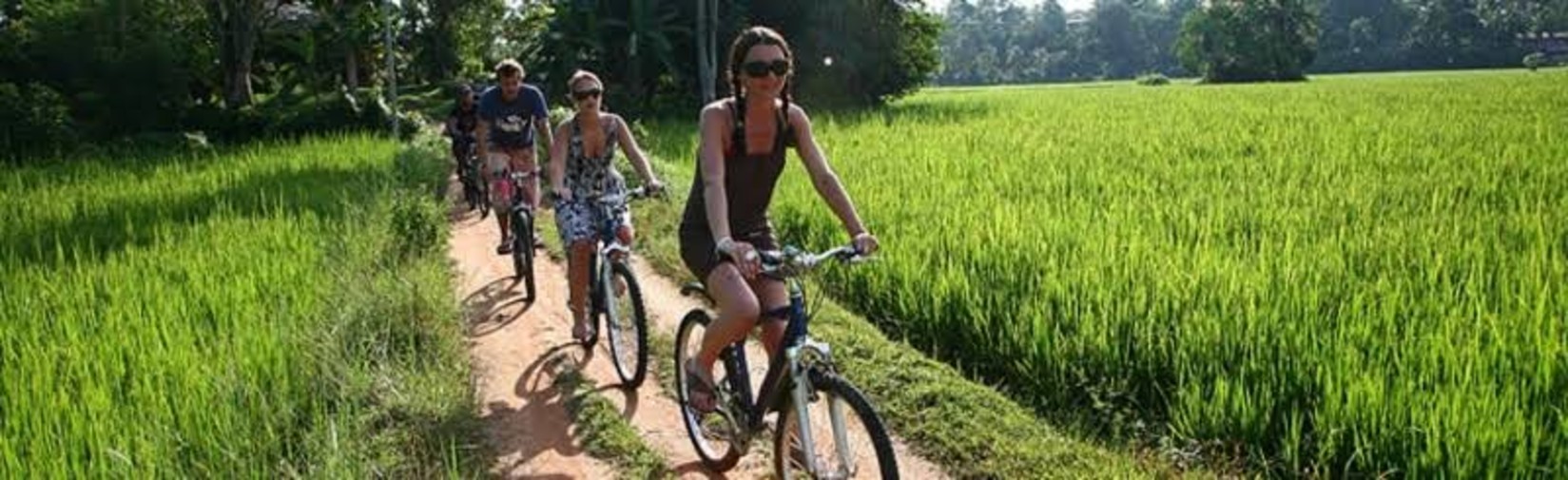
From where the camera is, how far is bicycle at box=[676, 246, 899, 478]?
9.34 feet

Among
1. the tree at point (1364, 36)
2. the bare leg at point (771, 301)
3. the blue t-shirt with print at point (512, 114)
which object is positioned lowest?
the bare leg at point (771, 301)

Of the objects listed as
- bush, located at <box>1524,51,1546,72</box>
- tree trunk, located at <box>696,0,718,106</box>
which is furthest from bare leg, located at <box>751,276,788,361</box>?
bush, located at <box>1524,51,1546,72</box>

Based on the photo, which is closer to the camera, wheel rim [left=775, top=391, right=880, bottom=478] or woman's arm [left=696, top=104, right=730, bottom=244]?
wheel rim [left=775, top=391, right=880, bottom=478]

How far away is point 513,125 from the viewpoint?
695cm

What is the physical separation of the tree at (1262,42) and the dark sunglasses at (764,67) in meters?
60.2

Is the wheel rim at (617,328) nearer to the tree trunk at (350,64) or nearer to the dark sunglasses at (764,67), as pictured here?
the dark sunglasses at (764,67)

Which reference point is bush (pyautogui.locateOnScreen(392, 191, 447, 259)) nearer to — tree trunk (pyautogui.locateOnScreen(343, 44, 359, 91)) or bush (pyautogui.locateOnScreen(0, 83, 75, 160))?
bush (pyautogui.locateOnScreen(0, 83, 75, 160))

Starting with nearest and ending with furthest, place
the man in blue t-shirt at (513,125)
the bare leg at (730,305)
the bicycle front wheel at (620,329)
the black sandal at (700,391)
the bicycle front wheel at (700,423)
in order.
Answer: the bare leg at (730,305), the black sandal at (700,391), the bicycle front wheel at (700,423), the bicycle front wheel at (620,329), the man in blue t-shirt at (513,125)

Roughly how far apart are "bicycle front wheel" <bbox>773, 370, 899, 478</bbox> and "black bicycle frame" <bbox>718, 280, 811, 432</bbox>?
0.29 feet

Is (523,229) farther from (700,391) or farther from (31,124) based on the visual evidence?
(31,124)

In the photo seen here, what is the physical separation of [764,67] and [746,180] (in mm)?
451

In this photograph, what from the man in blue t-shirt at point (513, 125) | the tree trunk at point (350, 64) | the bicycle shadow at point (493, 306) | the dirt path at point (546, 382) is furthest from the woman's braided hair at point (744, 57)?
the tree trunk at point (350, 64)

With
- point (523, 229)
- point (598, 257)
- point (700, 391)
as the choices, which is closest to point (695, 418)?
point (700, 391)

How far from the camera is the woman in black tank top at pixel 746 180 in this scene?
3076 mm
